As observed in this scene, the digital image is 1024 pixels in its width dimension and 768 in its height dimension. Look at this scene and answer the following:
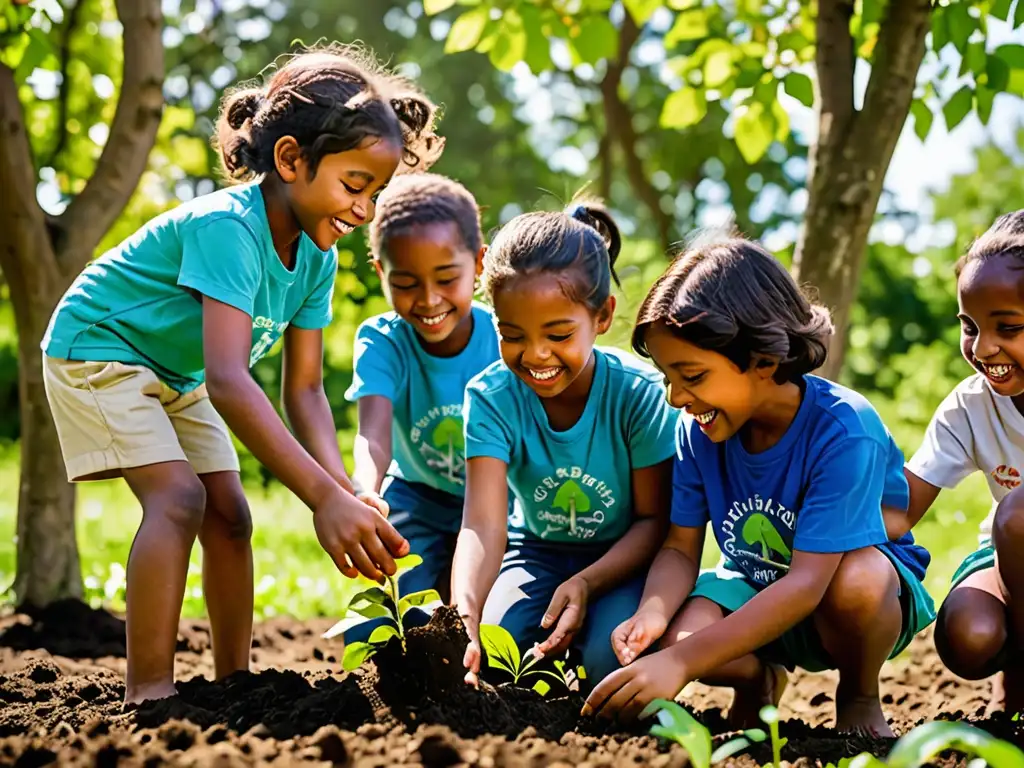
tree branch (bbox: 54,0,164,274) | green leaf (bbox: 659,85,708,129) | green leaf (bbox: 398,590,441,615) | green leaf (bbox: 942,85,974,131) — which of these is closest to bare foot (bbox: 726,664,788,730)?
green leaf (bbox: 398,590,441,615)

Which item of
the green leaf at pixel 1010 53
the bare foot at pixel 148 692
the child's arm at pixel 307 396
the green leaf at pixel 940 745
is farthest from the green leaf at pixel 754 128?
the green leaf at pixel 940 745

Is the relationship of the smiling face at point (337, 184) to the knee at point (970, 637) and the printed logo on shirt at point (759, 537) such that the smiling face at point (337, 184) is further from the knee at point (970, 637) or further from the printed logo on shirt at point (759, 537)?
the knee at point (970, 637)

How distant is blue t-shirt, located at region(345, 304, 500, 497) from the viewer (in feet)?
11.2

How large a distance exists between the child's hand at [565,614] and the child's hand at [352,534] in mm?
531

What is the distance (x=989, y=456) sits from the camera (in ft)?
9.36

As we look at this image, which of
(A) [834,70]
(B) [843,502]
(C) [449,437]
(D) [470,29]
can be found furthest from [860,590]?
(D) [470,29]

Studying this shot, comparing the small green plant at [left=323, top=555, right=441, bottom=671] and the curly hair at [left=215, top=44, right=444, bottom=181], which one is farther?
the curly hair at [left=215, top=44, right=444, bottom=181]

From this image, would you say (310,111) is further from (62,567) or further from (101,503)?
(101,503)

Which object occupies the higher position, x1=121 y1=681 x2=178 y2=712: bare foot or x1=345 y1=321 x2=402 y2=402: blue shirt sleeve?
x1=345 y1=321 x2=402 y2=402: blue shirt sleeve

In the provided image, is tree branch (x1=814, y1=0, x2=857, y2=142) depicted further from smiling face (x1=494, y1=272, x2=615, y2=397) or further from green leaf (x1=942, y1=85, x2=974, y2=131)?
smiling face (x1=494, y1=272, x2=615, y2=397)

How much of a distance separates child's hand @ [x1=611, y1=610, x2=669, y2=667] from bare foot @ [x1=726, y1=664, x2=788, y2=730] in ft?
1.05

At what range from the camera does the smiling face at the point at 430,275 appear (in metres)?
3.16

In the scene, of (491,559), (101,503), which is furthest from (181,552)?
(101,503)

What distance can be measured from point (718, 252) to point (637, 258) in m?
8.70
